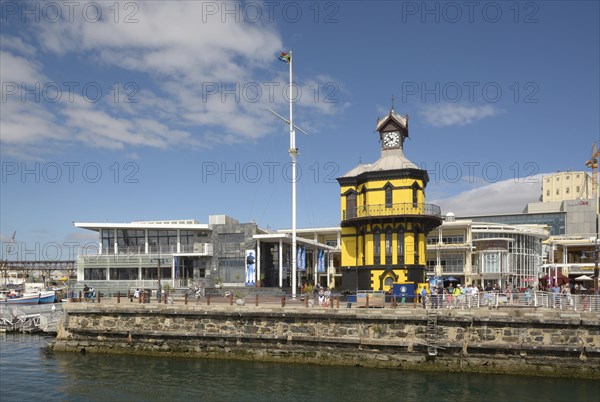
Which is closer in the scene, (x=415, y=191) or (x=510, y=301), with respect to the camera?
(x=510, y=301)

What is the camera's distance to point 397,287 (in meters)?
37.4

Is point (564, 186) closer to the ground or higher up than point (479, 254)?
higher up

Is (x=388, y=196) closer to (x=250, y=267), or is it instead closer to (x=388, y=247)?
(x=388, y=247)

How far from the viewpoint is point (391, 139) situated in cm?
4347

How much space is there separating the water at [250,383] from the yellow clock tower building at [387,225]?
44.1ft

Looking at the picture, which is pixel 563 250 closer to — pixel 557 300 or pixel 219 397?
pixel 557 300

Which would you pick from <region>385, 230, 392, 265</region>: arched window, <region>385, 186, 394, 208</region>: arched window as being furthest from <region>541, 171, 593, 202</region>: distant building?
<region>385, 230, 392, 265</region>: arched window

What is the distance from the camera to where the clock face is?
142ft

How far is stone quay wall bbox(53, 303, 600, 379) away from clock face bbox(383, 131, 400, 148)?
18692mm

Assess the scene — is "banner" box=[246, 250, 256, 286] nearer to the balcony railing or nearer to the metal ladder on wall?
the balcony railing

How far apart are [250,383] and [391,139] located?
2539 cm

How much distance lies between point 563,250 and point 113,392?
2735 inches

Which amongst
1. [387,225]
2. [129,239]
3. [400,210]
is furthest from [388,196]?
[129,239]

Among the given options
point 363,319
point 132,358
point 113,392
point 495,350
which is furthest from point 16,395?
point 495,350
